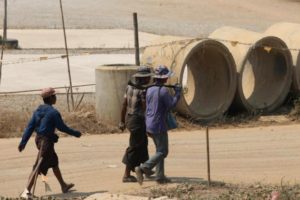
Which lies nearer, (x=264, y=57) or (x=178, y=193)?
(x=178, y=193)

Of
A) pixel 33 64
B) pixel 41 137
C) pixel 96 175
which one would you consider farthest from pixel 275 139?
pixel 33 64

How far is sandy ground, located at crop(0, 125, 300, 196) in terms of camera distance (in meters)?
10.3

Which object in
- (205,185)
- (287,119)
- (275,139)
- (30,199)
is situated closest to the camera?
(30,199)

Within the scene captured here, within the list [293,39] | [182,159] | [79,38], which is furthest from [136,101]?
[79,38]

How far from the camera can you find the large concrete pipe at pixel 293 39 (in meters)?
17.0

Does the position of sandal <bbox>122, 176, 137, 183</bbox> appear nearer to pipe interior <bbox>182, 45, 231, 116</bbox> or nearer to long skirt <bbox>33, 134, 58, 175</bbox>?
long skirt <bbox>33, 134, 58, 175</bbox>

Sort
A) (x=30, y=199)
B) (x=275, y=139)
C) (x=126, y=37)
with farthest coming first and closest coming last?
(x=126, y=37) → (x=275, y=139) → (x=30, y=199)

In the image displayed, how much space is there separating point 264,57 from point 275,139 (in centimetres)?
443

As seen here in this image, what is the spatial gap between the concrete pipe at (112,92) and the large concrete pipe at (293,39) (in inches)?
163

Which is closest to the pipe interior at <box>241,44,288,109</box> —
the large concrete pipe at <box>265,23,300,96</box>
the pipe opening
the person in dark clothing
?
the large concrete pipe at <box>265,23,300,96</box>

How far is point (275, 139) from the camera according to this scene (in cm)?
1362

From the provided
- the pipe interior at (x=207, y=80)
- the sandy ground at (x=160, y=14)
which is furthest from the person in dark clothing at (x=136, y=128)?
the sandy ground at (x=160, y=14)

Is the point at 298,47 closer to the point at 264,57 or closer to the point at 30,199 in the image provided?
the point at 264,57

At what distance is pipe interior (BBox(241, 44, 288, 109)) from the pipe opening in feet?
1.79
